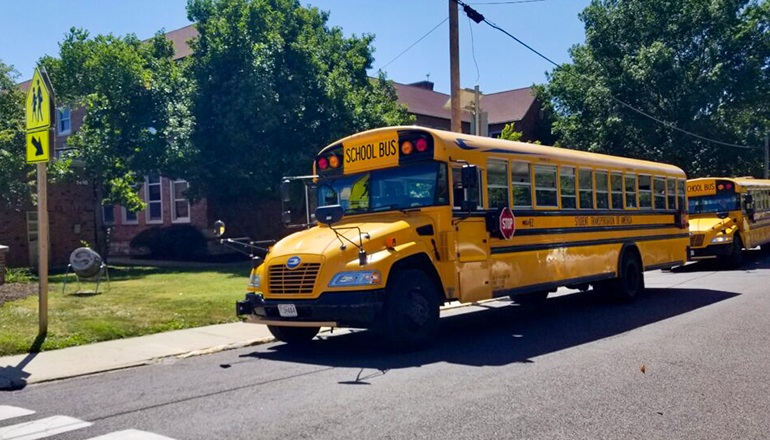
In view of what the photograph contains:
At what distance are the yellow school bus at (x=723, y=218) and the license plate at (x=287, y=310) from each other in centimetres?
1559

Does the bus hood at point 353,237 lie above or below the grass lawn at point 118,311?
above

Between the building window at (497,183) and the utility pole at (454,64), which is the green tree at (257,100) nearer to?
the utility pole at (454,64)

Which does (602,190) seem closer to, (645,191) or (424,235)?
(645,191)

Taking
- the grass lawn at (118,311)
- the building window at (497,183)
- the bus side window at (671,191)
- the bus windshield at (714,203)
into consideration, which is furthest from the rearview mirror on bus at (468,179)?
the bus windshield at (714,203)

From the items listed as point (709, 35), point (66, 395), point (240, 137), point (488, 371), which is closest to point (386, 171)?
point (488, 371)

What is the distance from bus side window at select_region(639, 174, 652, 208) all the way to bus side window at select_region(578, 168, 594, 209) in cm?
206

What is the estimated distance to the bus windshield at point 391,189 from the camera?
362 inches

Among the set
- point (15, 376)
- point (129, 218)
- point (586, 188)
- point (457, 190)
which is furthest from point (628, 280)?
point (129, 218)

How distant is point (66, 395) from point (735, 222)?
19356mm

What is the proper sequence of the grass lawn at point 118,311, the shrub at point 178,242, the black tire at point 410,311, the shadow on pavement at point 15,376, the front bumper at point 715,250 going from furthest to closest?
the shrub at point 178,242
the front bumper at point 715,250
the grass lawn at point 118,311
the black tire at point 410,311
the shadow on pavement at point 15,376

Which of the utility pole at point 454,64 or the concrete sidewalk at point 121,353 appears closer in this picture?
the concrete sidewalk at point 121,353

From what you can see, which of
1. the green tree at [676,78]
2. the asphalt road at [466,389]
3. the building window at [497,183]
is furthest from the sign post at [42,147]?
the green tree at [676,78]

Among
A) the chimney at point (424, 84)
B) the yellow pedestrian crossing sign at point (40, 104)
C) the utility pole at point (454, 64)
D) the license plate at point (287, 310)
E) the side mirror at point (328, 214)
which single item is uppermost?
the chimney at point (424, 84)

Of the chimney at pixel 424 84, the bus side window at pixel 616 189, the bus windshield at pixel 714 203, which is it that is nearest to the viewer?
the bus side window at pixel 616 189
